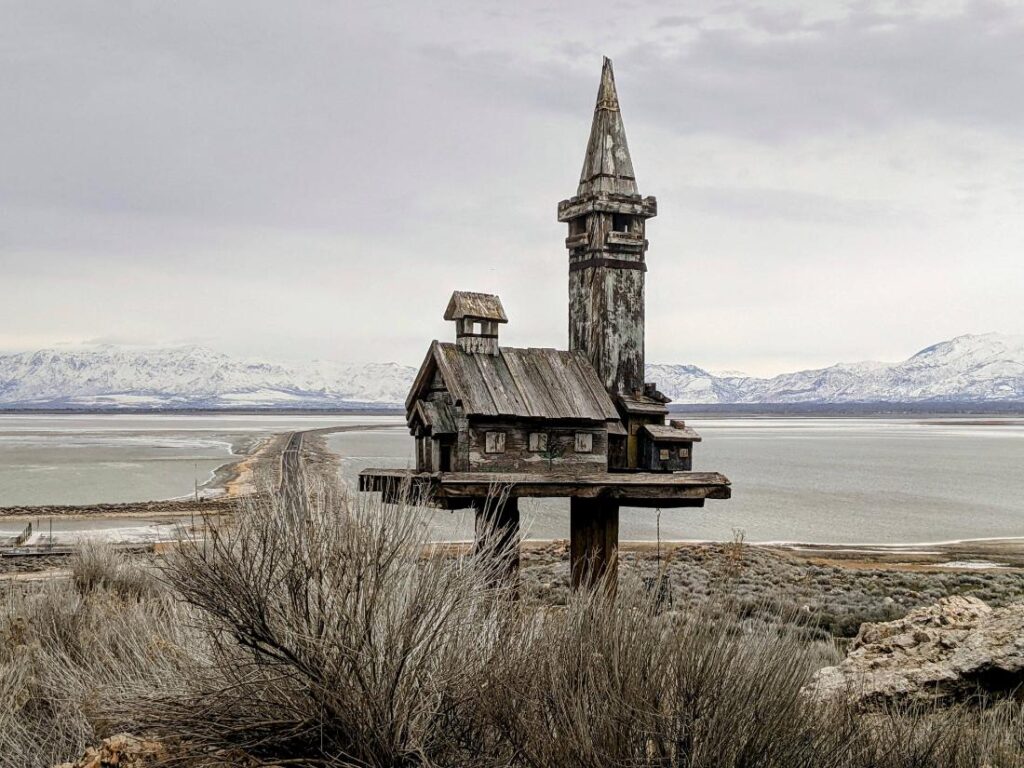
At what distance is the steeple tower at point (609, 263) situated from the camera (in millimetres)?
7852

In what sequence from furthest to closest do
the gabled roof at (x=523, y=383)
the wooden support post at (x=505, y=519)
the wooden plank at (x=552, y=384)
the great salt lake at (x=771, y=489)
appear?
the great salt lake at (x=771, y=489), the wooden plank at (x=552, y=384), the gabled roof at (x=523, y=383), the wooden support post at (x=505, y=519)

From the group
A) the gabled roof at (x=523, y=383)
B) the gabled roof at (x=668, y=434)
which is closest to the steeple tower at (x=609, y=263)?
the gabled roof at (x=523, y=383)

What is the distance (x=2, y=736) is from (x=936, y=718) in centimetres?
429

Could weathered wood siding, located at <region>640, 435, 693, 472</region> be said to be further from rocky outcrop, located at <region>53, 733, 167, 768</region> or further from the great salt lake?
rocky outcrop, located at <region>53, 733, 167, 768</region>

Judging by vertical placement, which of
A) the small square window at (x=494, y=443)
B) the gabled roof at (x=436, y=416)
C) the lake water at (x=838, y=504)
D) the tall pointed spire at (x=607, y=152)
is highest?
the tall pointed spire at (x=607, y=152)

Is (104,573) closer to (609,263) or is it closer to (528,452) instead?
(528,452)

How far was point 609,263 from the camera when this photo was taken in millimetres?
7852

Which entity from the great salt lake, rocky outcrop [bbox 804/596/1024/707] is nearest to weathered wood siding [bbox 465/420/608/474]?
rocky outcrop [bbox 804/596/1024/707]

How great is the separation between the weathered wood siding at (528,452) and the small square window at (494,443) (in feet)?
0.04

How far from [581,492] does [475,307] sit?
1704 millimetres

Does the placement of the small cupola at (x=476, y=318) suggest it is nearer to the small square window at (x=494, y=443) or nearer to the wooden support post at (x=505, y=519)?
the small square window at (x=494, y=443)

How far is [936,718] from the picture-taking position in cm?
444

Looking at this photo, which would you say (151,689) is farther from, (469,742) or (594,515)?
(594,515)

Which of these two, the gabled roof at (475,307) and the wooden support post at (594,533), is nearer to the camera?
the gabled roof at (475,307)
